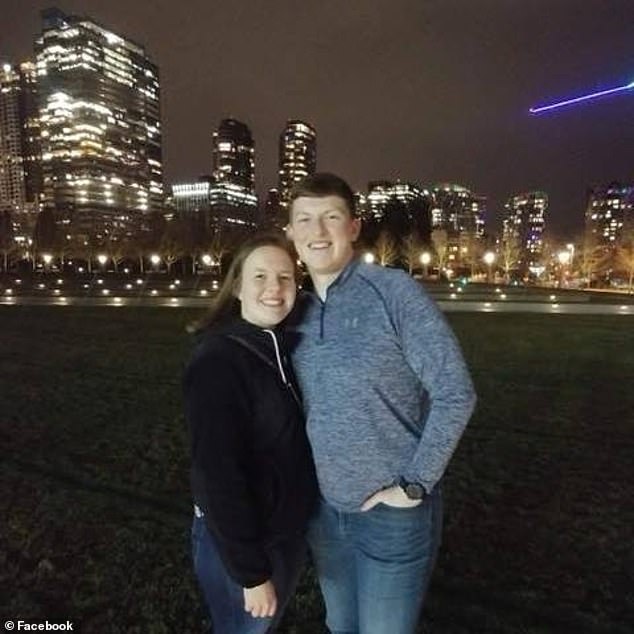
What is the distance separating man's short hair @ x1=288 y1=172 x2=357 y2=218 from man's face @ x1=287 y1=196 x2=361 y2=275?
0.02m

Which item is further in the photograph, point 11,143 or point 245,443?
point 11,143

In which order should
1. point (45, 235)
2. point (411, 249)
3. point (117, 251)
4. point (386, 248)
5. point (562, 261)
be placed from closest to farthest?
point (386, 248) → point (411, 249) → point (117, 251) → point (562, 261) → point (45, 235)

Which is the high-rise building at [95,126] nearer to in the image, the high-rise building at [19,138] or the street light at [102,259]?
the high-rise building at [19,138]

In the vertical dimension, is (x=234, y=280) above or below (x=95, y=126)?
below

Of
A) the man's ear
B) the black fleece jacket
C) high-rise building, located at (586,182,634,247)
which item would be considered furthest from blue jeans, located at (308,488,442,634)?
high-rise building, located at (586,182,634,247)

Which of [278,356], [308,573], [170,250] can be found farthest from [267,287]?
[170,250]

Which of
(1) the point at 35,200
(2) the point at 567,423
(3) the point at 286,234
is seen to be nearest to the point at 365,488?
(3) the point at 286,234

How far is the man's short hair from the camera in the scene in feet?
7.91

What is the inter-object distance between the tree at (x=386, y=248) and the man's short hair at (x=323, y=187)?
250ft

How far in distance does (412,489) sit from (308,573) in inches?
108

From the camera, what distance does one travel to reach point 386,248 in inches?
3150

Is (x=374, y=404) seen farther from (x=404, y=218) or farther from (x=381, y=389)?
(x=404, y=218)

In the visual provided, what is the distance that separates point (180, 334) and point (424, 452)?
1690cm

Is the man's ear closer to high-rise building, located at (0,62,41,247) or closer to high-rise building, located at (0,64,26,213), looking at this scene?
high-rise building, located at (0,62,41,247)
